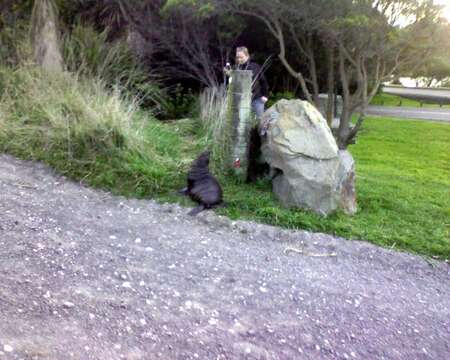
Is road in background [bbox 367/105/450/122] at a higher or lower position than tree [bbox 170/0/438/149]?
lower

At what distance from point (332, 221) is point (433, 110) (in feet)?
58.0

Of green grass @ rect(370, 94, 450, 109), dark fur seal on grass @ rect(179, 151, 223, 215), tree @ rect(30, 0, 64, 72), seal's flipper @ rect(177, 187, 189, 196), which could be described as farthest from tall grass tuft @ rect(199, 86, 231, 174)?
green grass @ rect(370, 94, 450, 109)

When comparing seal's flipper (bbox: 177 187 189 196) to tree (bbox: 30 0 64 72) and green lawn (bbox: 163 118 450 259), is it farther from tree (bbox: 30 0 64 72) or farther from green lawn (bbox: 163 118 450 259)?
tree (bbox: 30 0 64 72)

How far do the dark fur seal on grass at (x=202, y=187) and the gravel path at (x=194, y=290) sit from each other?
184 mm

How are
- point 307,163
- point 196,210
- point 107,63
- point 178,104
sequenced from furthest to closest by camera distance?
1. point 178,104
2. point 107,63
3. point 307,163
4. point 196,210

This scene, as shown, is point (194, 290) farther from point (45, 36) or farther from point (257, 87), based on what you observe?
point (45, 36)

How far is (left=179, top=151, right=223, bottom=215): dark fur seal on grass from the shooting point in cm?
550

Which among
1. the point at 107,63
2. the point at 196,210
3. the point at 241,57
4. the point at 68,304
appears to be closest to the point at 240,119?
the point at 196,210

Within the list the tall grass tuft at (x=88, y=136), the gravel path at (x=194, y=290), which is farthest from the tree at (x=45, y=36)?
the gravel path at (x=194, y=290)

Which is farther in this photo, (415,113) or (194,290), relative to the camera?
(415,113)

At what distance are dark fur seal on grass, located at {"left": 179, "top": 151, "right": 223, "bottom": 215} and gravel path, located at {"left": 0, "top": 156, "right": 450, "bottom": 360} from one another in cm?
18

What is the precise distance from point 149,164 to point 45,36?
4496mm

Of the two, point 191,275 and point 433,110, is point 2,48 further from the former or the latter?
point 433,110

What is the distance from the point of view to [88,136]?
21.4 feet
